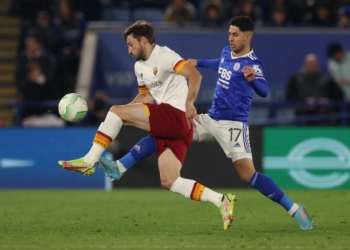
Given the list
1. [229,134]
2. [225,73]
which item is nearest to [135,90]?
[225,73]

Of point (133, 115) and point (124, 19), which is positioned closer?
point (133, 115)

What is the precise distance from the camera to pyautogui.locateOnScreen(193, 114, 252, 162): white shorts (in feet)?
31.3

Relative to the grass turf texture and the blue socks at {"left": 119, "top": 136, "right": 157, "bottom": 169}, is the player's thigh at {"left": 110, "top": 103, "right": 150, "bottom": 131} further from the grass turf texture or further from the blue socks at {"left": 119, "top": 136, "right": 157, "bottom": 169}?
the grass turf texture

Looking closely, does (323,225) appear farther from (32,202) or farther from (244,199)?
(32,202)

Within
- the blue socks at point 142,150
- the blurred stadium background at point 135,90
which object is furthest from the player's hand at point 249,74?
the blurred stadium background at point 135,90

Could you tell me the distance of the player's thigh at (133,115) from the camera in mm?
9023

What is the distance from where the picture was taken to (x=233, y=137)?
9.58 m

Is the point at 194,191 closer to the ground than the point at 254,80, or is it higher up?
closer to the ground

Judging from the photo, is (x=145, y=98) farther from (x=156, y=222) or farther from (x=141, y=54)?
(x=156, y=222)

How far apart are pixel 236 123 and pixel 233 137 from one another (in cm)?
16

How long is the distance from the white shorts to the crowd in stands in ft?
22.0

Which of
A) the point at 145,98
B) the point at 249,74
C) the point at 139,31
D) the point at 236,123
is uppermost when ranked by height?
the point at 139,31

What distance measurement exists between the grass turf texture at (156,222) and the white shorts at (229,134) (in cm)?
77

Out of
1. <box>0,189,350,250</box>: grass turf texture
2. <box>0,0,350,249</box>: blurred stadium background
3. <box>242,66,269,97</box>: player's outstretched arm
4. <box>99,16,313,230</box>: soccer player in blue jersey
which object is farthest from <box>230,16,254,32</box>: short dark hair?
<box>0,0,350,249</box>: blurred stadium background
